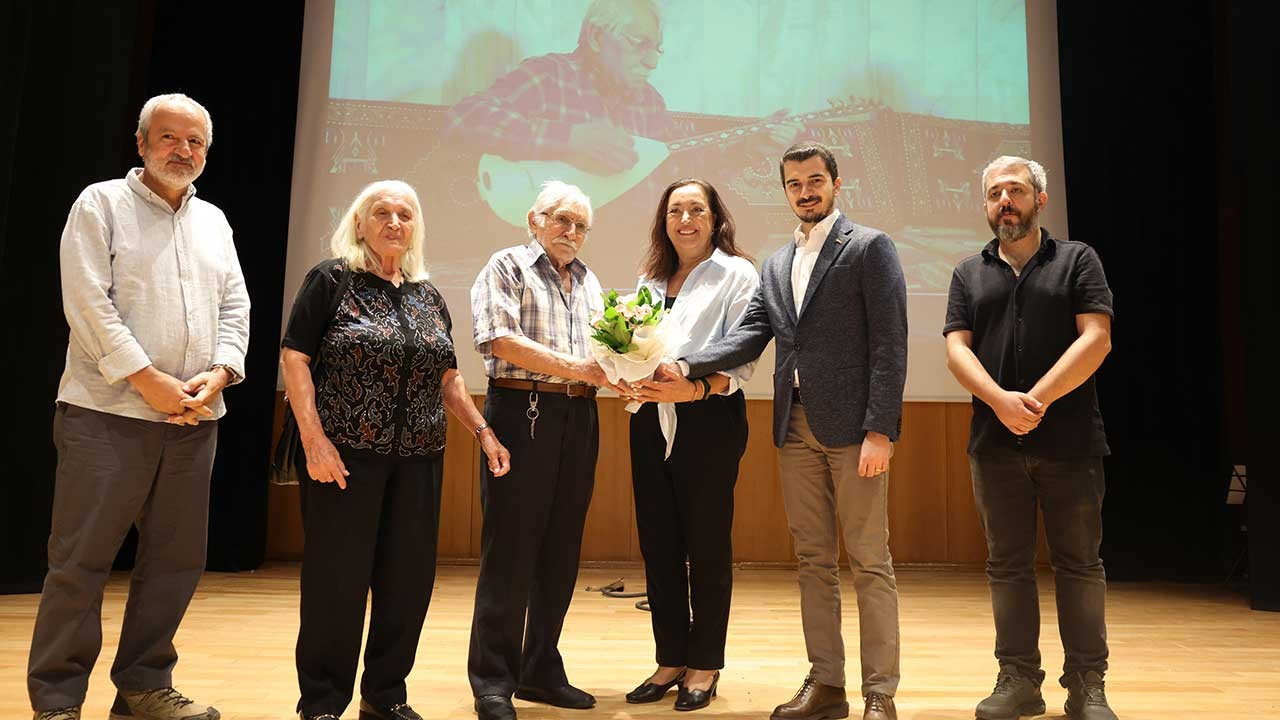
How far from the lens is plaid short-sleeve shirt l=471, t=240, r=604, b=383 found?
8.55 feet

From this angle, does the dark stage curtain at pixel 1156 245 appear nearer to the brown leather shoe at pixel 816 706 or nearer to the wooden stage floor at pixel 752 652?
the wooden stage floor at pixel 752 652

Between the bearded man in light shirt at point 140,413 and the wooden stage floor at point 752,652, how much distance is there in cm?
30

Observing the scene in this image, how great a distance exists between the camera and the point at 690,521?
276cm

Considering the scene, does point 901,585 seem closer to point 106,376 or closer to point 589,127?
point 589,127

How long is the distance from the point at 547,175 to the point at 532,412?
341cm

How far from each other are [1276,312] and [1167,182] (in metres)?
1.43

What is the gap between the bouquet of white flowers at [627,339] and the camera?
251cm

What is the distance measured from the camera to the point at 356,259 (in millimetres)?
2428

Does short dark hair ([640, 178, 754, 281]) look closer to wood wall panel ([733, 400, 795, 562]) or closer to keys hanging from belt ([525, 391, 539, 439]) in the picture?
keys hanging from belt ([525, 391, 539, 439])

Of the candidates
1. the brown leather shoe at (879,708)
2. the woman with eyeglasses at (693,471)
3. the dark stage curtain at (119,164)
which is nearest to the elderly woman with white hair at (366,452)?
the woman with eyeglasses at (693,471)

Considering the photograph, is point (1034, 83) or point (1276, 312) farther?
point (1034, 83)

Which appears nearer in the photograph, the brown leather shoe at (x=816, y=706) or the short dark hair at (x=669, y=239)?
the brown leather shoe at (x=816, y=706)

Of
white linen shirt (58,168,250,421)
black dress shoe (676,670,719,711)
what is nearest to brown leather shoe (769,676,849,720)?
black dress shoe (676,670,719,711)

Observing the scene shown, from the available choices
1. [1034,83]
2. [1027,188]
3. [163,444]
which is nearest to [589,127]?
[1034,83]
